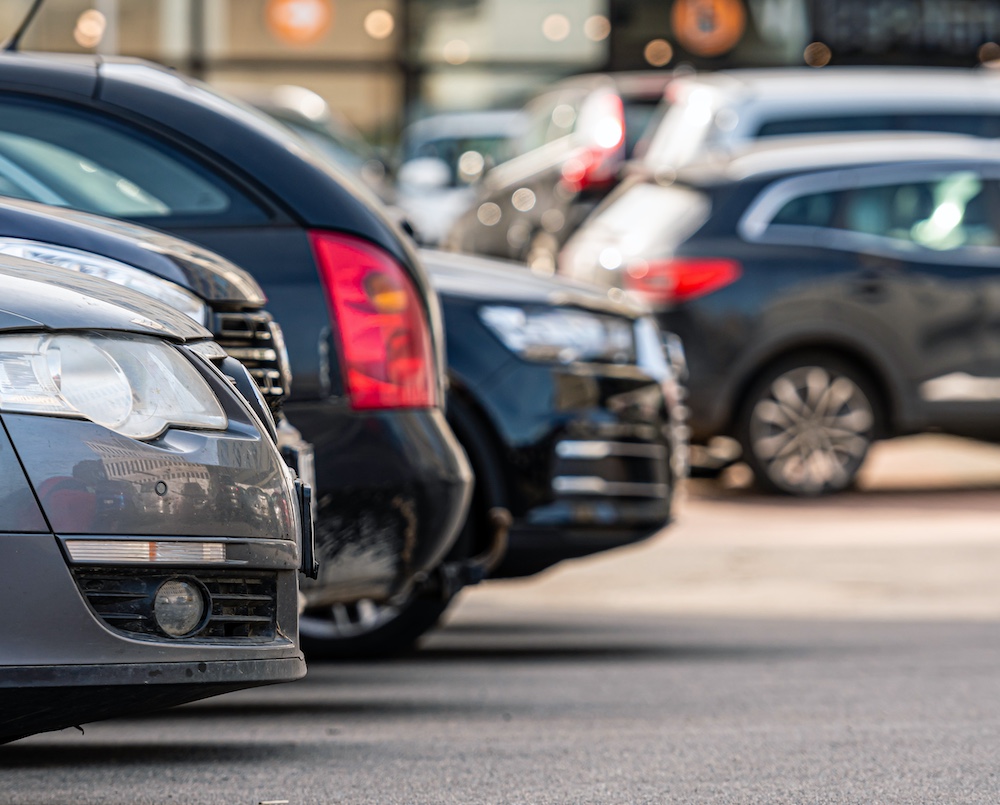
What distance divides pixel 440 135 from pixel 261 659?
15.2m

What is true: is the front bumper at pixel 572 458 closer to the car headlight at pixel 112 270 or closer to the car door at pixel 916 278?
the car headlight at pixel 112 270

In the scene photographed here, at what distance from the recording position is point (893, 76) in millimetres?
12125

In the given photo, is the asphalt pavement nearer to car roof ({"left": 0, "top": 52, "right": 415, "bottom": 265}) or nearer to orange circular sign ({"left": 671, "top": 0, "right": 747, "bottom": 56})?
car roof ({"left": 0, "top": 52, "right": 415, "bottom": 265})

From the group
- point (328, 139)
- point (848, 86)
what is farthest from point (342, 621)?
point (328, 139)

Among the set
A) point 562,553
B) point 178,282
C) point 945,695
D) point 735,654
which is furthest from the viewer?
point 735,654

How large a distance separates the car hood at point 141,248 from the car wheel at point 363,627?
1909mm

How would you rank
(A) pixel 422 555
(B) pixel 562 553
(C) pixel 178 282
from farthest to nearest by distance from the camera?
(B) pixel 562 553 < (A) pixel 422 555 < (C) pixel 178 282

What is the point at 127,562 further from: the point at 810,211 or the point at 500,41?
the point at 500,41

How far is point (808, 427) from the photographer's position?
956cm

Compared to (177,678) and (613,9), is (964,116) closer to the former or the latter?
(177,678)

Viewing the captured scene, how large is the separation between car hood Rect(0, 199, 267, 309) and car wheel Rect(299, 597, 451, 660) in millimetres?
1909

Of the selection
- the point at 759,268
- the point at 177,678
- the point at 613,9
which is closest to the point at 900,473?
the point at 759,268

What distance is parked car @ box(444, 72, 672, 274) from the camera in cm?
1204

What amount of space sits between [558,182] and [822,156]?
2900mm
